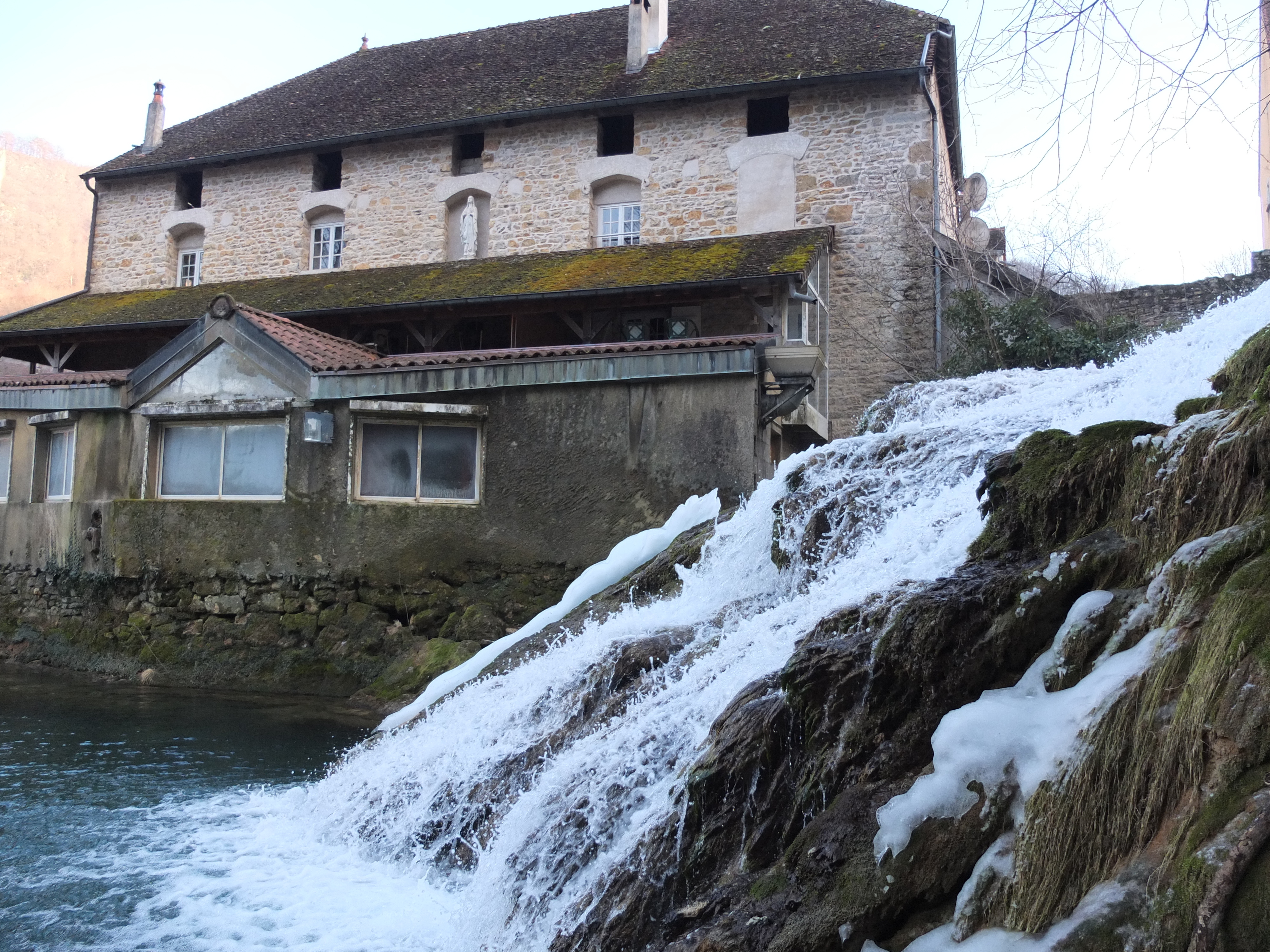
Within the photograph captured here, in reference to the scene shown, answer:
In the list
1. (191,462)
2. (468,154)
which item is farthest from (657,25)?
(191,462)

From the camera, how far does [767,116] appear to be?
17.1 metres

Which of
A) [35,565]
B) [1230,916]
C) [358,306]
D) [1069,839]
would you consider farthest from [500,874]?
[358,306]

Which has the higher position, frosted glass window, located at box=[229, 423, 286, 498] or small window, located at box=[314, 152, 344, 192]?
small window, located at box=[314, 152, 344, 192]

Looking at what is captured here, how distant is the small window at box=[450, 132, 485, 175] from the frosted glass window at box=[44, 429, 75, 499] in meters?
8.19

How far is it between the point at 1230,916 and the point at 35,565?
44.6ft

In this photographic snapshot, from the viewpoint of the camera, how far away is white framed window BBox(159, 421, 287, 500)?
1192 cm

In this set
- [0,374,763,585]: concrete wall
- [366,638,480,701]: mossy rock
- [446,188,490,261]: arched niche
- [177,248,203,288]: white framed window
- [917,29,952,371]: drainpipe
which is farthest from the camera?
[177,248,203,288]: white framed window

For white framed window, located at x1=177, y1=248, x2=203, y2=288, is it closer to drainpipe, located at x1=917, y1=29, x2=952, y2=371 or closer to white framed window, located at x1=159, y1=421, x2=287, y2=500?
white framed window, located at x1=159, y1=421, x2=287, y2=500

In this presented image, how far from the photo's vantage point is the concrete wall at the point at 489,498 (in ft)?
34.4

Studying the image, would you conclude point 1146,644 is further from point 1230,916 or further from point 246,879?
point 246,879

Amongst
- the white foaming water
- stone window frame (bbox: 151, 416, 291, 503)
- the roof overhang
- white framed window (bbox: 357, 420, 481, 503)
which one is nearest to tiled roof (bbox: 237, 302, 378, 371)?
stone window frame (bbox: 151, 416, 291, 503)

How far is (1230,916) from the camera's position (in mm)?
2393

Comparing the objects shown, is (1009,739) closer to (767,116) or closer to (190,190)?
(767,116)

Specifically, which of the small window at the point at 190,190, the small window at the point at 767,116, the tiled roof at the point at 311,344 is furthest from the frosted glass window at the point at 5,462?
the small window at the point at 767,116
